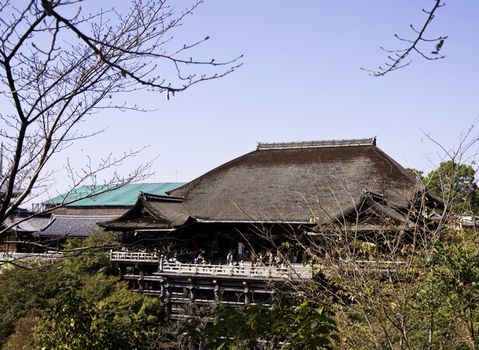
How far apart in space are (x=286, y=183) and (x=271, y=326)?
17.8 meters

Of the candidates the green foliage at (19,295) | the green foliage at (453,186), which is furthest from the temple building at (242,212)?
the green foliage at (453,186)

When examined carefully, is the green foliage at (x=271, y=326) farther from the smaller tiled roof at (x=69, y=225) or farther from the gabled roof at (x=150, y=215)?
the smaller tiled roof at (x=69, y=225)

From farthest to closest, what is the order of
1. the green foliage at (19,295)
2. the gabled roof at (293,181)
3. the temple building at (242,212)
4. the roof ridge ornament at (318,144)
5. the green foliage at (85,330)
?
1. the roof ridge ornament at (318,144)
2. the gabled roof at (293,181)
3. the temple building at (242,212)
4. the green foliage at (19,295)
5. the green foliage at (85,330)

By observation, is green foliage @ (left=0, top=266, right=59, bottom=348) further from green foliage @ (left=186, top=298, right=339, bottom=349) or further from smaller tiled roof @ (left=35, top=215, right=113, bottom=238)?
green foliage @ (left=186, top=298, right=339, bottom=349)

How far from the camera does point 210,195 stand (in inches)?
889

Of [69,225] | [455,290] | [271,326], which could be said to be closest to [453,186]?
[455,290]

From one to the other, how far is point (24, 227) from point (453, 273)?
31465 mm

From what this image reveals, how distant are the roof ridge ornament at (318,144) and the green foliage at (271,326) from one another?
63.3 ft

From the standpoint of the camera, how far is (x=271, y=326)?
3602 mm

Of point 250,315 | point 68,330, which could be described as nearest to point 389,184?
point 68,330

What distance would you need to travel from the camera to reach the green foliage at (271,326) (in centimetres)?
340

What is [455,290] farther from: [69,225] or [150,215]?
[69,225]

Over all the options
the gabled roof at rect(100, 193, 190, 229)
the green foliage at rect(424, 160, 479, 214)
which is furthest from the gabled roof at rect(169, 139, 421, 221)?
the green foliage at rect(424, 160, 479, 214)

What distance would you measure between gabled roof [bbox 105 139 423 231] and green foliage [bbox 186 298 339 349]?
1445 centimetres
